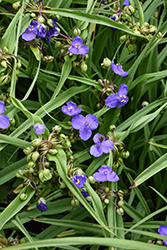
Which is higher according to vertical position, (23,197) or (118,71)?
(118,71)

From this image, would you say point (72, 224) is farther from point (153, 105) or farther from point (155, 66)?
point (155, 66)

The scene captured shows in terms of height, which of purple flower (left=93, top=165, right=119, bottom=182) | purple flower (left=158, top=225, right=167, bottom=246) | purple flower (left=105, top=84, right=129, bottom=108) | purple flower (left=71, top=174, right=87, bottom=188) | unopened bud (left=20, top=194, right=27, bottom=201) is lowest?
purple flower (left=158, top=225, right=167, bottom=246)

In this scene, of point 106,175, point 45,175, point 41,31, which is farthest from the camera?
point 41,31

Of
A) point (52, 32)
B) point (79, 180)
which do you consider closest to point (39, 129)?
point (79, 180)

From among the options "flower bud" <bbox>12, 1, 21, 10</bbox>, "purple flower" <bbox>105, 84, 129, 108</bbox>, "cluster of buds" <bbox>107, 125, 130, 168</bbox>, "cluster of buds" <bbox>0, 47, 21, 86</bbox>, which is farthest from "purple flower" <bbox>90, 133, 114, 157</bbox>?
"flower bud" <bbox>12, 1, 21, 10</bbox>

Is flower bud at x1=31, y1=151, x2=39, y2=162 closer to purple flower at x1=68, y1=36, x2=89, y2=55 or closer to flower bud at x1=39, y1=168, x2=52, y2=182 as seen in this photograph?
flower bud at x1=39, y1=168, x2=52, y2=182

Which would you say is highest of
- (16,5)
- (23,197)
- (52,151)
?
(16,5)

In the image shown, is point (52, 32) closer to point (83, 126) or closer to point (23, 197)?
point (83, 126)
